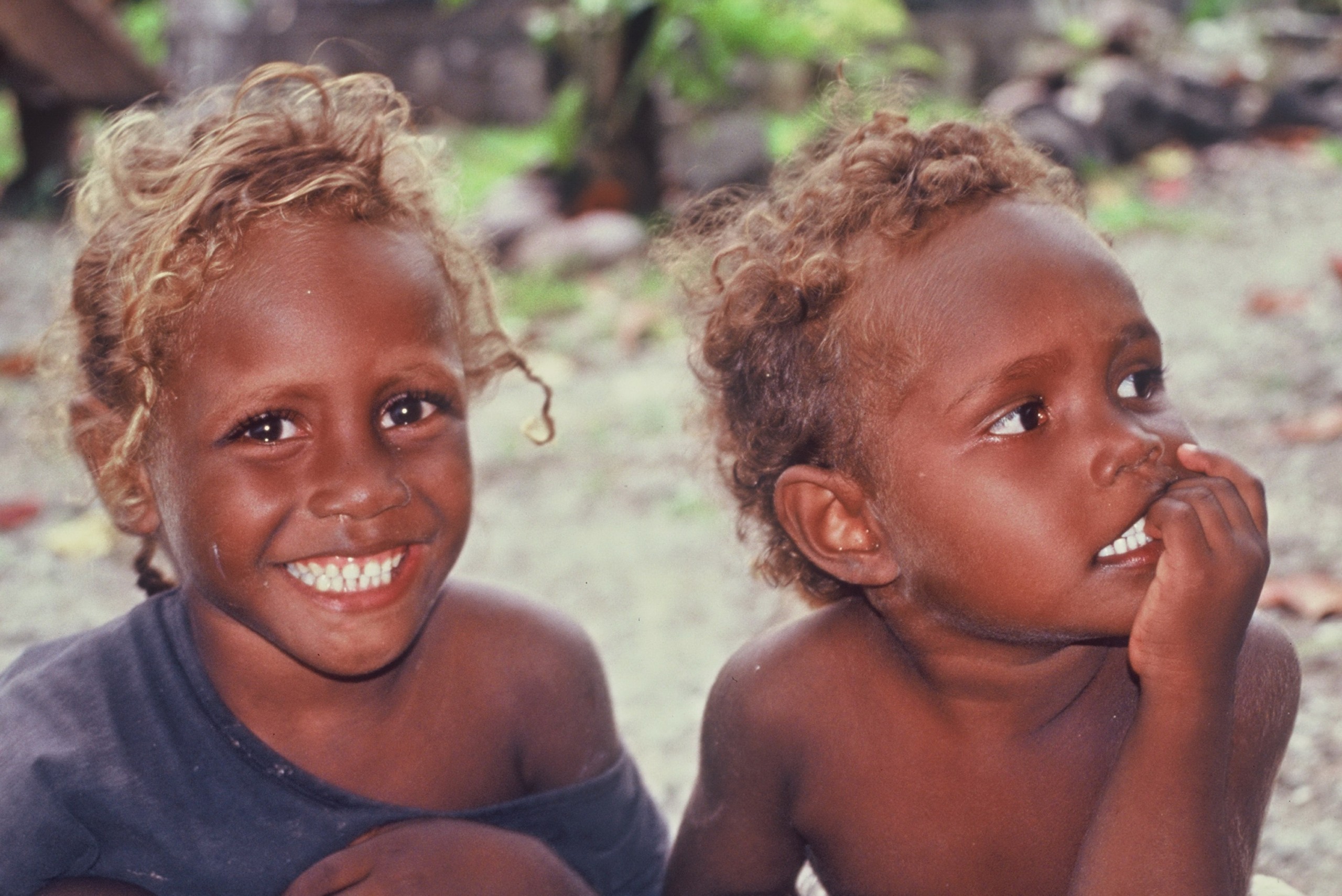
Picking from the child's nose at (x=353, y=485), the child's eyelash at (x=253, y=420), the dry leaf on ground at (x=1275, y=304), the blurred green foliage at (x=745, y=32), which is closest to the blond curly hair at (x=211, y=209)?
the child's eyelash at (x=253, y=420)

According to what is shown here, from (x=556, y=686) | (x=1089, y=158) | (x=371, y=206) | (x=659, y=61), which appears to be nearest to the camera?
(x=371, y=206)

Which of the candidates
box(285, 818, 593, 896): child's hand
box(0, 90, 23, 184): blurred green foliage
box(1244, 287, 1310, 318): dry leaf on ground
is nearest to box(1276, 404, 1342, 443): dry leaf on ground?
box(1244, 287, 1310, 318): dry leaf on ground

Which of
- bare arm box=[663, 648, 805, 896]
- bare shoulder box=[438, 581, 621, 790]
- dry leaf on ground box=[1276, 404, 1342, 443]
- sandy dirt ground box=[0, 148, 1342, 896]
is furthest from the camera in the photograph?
dry leaf on ground box=[1276, 404, 1342, 443]

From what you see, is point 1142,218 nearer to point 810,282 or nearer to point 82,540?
point 82,540

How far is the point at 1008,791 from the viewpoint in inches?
74.0

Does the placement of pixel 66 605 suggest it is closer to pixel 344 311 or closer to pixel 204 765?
pixel 204 765

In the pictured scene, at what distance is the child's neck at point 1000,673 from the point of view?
1875 millimetres

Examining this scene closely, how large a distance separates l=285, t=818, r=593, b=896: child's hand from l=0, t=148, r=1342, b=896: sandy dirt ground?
2.27 feet

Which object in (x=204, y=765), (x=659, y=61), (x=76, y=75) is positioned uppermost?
(x=76, y=75)

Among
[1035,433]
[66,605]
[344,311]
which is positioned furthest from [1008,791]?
[66,605]

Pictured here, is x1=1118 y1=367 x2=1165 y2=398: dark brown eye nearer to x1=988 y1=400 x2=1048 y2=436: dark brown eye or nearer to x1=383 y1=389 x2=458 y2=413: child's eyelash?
x1=988 y1=400 x2=1048 y2=436: dark brown eye

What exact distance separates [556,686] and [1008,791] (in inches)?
26.5

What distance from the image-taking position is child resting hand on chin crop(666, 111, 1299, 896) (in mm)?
1656

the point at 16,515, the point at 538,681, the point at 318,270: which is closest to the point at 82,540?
the point at 16,515
